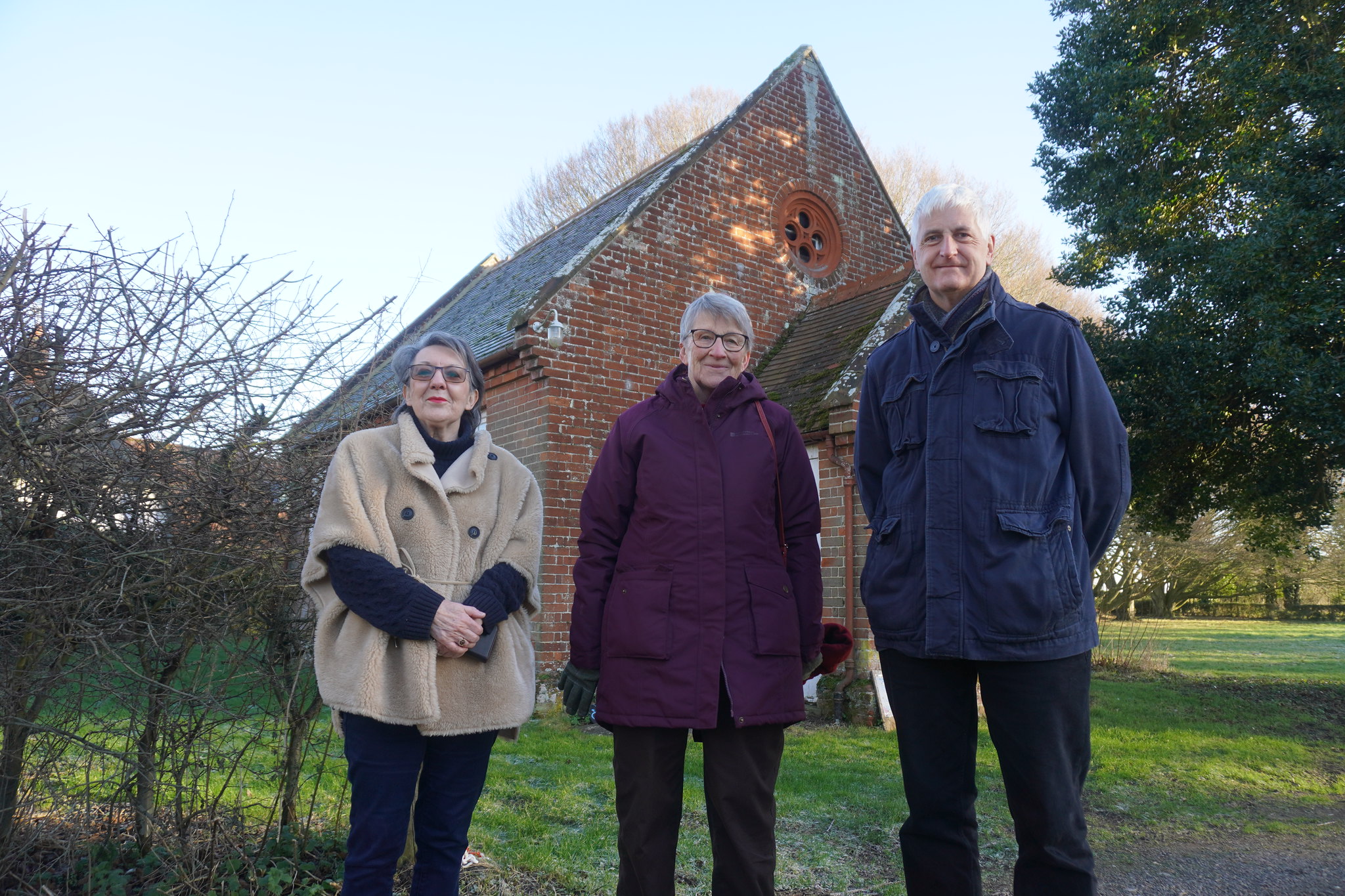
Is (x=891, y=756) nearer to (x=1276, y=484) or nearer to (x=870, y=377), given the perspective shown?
(x=870, y=377)

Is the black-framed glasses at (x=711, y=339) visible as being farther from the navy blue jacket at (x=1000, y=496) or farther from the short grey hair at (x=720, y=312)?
the navy blue jacket at (x=1000, y=496)

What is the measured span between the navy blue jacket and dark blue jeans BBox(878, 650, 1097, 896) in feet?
0.30

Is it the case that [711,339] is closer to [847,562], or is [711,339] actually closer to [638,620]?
[638,620]

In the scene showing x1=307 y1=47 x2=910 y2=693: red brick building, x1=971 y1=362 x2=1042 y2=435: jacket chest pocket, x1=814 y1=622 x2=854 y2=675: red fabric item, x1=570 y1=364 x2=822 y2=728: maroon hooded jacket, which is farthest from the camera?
x1=307 y1=47 x2=910 y2=693: red brick building

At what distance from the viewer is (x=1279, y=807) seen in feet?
18.1

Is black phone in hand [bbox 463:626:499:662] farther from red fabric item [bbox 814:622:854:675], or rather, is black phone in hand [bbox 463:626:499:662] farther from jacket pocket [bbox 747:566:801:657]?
red fabric item [bbox 814:622:854:675]

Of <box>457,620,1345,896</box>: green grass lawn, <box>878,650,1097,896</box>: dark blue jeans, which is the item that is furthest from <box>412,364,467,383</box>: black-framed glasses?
<box>457,620,1345,896</box>: green grass lawn

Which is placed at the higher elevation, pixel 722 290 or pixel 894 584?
pixel 722 290

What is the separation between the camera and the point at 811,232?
11.3m

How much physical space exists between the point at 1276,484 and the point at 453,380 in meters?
10.2

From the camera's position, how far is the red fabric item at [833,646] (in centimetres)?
291

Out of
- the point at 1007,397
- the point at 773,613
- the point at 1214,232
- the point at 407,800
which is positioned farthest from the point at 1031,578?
the point at 1214,232

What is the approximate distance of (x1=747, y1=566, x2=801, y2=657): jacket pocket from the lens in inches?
104

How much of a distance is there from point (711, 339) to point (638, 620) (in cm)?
98
